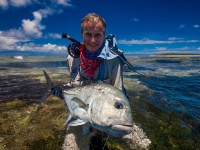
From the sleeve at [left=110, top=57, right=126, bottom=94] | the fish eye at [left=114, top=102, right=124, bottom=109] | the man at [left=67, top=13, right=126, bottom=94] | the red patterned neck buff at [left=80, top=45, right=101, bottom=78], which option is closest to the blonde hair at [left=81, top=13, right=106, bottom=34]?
the man at [left=67, top=13, right=126, bottom=94]

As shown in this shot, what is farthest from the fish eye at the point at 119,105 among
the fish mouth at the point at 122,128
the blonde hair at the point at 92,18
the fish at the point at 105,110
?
the blonde hair at the point at 92,18

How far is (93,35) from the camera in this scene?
159 inches

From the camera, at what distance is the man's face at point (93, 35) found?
13.0 feet

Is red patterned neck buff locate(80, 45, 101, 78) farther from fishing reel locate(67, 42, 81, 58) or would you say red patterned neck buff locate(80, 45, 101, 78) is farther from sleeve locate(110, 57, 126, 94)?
sleeve locate(110, 57, 126, 94)

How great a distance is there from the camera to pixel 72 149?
4.35 metres

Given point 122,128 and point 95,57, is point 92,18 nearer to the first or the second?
point 95,57

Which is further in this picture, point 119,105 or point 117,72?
point 117,72

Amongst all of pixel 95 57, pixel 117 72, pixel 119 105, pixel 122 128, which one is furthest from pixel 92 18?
pixel 122 128

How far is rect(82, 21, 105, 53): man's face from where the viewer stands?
13.0ft

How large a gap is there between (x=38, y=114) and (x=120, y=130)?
431 centimetres

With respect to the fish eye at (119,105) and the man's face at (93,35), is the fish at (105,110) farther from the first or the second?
the man's face at (93,35)

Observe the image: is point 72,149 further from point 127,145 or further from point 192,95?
point 192,95

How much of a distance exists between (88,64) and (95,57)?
0.22 meters

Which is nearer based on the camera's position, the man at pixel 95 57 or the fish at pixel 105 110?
the fish at pixel 105 110
